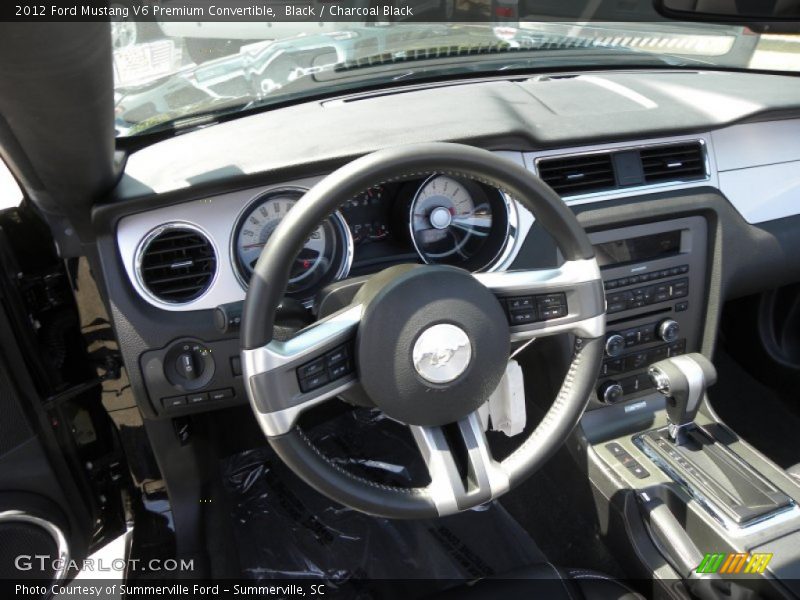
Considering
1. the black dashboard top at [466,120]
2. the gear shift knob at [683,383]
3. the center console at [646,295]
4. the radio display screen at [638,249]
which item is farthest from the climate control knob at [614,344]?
the black dashboard top at [466,120]

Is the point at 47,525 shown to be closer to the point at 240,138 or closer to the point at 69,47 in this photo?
the point at 240,138

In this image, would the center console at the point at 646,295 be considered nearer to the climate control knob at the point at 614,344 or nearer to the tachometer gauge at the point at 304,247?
the climate control knob at the point at 614,344

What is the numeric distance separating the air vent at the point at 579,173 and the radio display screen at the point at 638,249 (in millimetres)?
182

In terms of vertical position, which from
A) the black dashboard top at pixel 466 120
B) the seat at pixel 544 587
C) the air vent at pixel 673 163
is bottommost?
the seat at pixel 544 587

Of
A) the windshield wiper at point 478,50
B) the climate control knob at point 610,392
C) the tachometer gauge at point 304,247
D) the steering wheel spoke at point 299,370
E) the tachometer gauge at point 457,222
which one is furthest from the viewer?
the climate control knob at point 610,392

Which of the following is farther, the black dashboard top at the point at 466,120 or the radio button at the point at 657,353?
the radio button at the point at 657,353

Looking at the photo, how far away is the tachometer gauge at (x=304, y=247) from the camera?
5.67ft

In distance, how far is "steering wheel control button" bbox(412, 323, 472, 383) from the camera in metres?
1.27

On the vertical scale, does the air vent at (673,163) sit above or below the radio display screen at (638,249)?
above

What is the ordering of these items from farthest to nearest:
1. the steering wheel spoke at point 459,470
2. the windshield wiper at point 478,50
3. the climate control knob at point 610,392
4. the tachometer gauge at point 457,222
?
the climate control knob at point 610,392 < the windshield wiper at point 478,50 < the tachometer gauge at point 457,222 < the steering wheel spoke at point 459,470

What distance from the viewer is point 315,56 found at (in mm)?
1930

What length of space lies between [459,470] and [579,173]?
1030 mm

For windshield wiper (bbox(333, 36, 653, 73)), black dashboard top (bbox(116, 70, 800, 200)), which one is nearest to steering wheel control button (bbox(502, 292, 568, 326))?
black dashboard top (bbox(116, 70, 800, 200))

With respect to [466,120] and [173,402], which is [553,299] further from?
[173,402]
